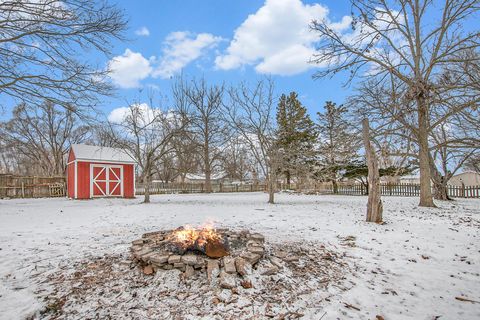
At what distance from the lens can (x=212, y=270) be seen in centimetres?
337

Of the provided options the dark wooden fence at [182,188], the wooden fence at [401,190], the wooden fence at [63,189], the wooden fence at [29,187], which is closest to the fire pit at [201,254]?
the wooden fence at [63,189]

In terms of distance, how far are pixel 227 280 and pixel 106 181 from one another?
657 inches

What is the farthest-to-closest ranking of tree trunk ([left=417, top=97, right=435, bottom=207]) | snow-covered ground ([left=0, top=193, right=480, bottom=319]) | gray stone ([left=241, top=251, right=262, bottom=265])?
tree trunk ([left=417, top=97, right=435, bottom=207]), gray stone ([left=241, top=251, right=262, bottom=265]), snow-covered ground ([left=0, top=193, right=480, bottom=319])

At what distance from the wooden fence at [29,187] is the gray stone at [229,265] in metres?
21.2

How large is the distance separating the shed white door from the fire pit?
48.5ft

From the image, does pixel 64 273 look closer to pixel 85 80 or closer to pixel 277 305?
pixel 277 305

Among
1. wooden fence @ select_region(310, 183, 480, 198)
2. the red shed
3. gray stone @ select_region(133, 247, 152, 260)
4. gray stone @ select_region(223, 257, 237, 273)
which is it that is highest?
the red shed

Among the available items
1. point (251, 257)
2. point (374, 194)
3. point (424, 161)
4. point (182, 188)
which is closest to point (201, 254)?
point (251, 257)

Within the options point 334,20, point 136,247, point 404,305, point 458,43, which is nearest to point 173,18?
point 334,20

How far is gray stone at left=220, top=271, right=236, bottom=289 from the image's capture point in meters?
3.13

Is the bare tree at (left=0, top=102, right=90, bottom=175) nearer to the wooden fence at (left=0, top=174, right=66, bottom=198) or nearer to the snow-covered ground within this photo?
the wooden fence at (left=0, top=174, right=66, bottom=198)

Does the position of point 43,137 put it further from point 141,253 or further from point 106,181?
point 141,253

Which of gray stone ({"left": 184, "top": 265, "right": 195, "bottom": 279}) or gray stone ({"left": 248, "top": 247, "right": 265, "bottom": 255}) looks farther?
gray stone ({"left": 248, "top": 247, "right": 265, "bottom": 255})

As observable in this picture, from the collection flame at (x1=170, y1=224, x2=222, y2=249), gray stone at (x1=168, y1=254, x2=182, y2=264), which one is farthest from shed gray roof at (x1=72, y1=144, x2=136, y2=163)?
gray stone at (x1=168, y1=254, x2=182, y2=264)
